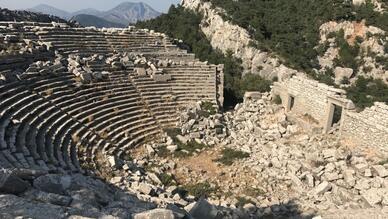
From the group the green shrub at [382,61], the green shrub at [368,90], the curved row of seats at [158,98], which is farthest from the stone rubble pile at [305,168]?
the green shrub at [382,61]

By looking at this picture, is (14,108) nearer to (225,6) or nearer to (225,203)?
(225,203)

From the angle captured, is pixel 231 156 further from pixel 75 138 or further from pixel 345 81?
pixel 345 81

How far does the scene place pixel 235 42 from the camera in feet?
101

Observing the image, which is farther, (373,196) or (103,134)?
(103,134)

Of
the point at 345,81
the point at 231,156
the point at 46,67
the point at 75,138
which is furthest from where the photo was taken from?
the point at 345,81

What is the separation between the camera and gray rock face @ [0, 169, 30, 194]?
6.28m

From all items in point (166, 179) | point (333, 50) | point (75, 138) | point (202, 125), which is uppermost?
point (333, 50)

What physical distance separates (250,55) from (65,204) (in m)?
24.2

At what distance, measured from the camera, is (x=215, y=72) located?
21.9 m

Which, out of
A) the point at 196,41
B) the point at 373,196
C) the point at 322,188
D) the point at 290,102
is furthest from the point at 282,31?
the point at 373,196

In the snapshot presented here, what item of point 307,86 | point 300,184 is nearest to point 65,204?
point 300,184

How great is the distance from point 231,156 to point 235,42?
1692 centimetres

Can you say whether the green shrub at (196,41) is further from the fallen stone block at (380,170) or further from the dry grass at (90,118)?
the fallen stone block at (380,170)

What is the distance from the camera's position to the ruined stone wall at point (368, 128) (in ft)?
44.3
